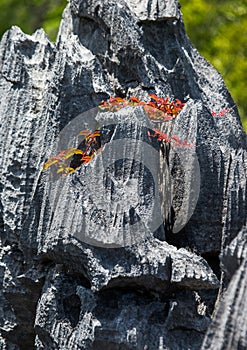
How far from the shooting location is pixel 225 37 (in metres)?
11.1

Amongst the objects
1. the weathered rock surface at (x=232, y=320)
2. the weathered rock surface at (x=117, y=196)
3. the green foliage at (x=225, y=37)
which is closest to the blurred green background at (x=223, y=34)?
the green foliage at (x=225, y=37)

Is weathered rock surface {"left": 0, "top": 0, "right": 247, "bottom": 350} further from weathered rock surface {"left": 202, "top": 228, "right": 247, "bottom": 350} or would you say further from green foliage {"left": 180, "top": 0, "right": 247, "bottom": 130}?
green foliage {"left": 180, "top": 0, "right": 247, "bottom": 130}

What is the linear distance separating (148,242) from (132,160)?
1.52 feet

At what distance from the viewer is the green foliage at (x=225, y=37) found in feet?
35.9

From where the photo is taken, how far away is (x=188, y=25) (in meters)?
11.4

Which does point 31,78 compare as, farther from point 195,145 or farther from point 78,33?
point 195,145

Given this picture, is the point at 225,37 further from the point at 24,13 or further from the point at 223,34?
the point at 24,13

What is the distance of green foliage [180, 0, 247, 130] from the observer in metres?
10.9

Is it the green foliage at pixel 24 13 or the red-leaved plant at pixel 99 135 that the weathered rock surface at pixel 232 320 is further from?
the green foliage at pixel 24 13

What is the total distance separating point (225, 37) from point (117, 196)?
8.11 metres

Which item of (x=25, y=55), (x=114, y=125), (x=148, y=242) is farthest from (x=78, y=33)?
(x=148, y=242)

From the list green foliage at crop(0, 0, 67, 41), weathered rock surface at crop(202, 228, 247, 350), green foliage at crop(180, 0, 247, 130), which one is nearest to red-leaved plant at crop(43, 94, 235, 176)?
weathered rock surface at crop(202, 228, 247, 350)

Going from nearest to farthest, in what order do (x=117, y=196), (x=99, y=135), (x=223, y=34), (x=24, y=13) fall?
→ (x=117, y=196)
(x=99, y=135)
(x=223, y=34)
(x=24, y=13)

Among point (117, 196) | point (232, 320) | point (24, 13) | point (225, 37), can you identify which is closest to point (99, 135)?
point (117, 196)
